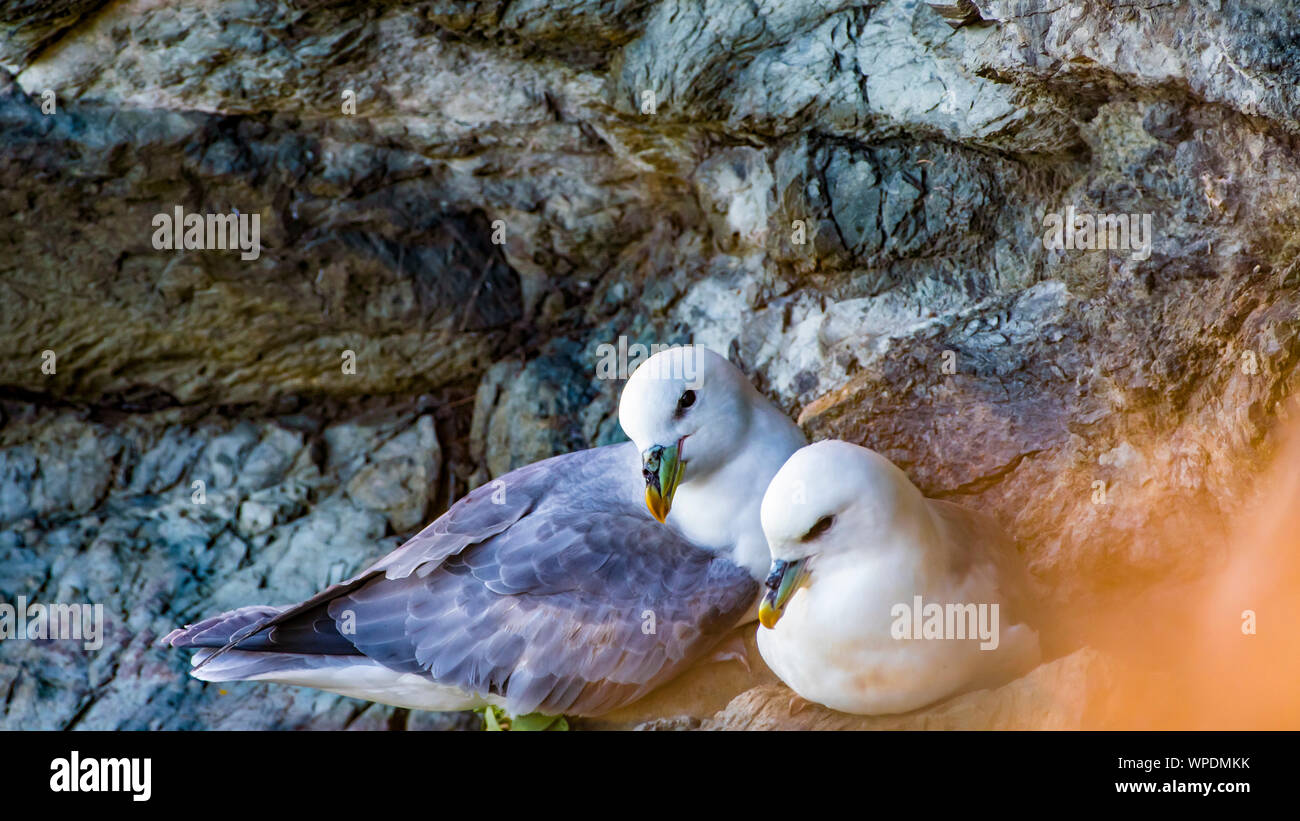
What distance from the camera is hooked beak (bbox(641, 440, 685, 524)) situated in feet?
11.4

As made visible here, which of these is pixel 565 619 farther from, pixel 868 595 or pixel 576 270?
pixel 576 270

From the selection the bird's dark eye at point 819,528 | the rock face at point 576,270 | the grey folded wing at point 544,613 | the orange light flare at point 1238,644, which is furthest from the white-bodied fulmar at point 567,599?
the orange light flare at point 1238,644

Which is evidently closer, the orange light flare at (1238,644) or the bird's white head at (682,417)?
the orange light flare at (1238,644)

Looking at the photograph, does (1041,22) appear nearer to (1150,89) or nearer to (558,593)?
(1150,89)

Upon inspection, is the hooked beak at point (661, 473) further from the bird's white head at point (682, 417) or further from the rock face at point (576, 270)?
the rock face at point (576, 270)

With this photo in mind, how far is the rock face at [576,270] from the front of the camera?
137 inches

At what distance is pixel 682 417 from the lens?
142 inches

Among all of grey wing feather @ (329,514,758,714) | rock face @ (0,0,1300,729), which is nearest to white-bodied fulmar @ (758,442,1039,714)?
rock face @ (0,0,1300,729)

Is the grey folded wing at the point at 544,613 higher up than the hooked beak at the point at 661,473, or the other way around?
the hooked beak at the point at 661,473

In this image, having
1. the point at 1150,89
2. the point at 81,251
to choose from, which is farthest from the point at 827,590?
the point at 81,251

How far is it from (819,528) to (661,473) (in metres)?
0.53

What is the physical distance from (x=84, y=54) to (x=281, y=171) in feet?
2.45

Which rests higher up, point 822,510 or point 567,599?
point 822,510

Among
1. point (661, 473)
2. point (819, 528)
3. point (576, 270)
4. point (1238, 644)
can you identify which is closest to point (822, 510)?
point (819, 528)
